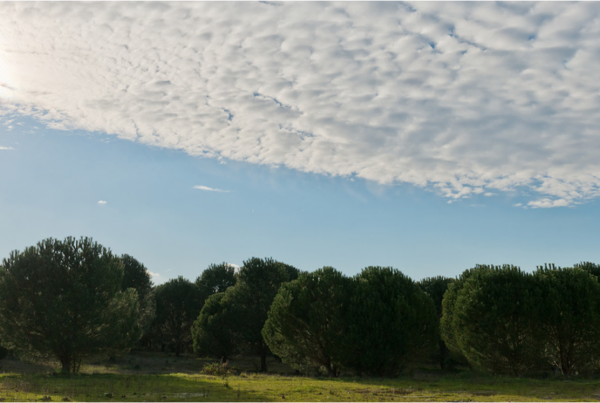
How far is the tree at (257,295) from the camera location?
194 feet

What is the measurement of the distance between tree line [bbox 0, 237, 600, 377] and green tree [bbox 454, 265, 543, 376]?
8 centimetres

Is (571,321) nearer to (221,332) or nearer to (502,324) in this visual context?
(502,324)

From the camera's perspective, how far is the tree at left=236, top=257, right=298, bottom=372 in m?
59.1

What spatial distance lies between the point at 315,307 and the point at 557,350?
20.9 meters

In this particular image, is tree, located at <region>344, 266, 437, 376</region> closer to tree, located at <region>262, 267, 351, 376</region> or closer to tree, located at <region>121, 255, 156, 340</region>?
tree, located at <region>262, 267, 351, 376</region>

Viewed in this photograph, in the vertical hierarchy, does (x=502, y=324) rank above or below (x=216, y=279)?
below

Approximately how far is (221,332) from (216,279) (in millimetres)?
28675

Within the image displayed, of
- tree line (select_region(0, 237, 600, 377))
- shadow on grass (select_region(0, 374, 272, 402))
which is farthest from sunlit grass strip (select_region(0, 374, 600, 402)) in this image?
tree line (select_region(0, 237, 600, 377))

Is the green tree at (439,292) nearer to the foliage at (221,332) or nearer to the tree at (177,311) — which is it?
the foliage at (221,332)

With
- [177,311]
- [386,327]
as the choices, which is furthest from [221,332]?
[386,327]

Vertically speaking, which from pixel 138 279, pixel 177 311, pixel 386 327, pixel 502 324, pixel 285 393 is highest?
pixel 138 279

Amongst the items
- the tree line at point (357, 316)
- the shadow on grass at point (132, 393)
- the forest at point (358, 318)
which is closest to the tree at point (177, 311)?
the tree line at point (357, 316)

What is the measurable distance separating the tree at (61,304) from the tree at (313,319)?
1589 cm

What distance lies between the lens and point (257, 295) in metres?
61.7
